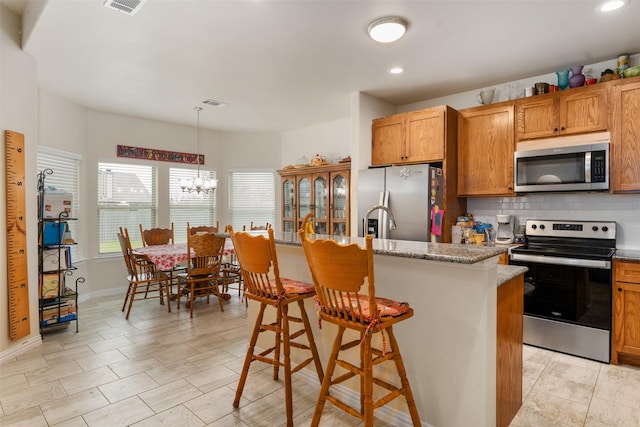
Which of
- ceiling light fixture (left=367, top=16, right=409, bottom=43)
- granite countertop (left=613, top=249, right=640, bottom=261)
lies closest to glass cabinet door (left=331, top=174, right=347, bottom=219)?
ceiling light fixture (left=367, top=16, right=409, bottom=43)

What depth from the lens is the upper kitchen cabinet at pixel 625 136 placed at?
288cm

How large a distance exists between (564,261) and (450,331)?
1.90m

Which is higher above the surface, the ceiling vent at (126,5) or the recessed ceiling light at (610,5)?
the ceiling vent at (126,5)

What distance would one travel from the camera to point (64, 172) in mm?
4551

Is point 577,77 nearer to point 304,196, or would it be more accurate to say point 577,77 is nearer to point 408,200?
point 408,200

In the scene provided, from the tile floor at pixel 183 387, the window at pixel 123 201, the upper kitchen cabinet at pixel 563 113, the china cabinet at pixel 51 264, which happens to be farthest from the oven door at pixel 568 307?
the window at pixel 123 201

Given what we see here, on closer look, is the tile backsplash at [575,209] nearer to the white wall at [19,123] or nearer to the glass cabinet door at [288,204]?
the glass cabinet door at [288,204]

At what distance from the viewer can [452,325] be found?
1751 millimetres

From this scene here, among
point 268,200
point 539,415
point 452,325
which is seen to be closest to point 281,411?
point 452,325

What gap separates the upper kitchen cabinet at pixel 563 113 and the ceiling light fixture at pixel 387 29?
1652 millimetres

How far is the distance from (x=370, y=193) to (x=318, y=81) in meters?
1.36

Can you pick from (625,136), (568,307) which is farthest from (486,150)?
(568,307)

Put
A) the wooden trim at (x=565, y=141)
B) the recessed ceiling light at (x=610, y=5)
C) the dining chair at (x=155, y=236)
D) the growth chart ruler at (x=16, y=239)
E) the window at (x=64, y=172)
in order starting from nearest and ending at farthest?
the recessed ceiling light at (x=610, y=5) < the growth chart ruler at (x=16, y=239) < the wooden trim at (x=565, y=141) < the window at (x=64, y=172) < the dining chair at (x=155, y=236)

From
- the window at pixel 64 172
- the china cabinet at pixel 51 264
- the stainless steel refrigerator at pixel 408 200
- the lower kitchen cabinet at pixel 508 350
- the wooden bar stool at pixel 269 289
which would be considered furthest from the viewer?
the window at pixel 64 172
